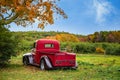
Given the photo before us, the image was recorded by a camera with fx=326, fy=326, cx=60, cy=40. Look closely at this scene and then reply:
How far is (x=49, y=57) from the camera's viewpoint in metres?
22.8

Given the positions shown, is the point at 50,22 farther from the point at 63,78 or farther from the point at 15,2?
the point at 63,78

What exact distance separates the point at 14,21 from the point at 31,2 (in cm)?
233

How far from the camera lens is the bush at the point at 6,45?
79.3 ft

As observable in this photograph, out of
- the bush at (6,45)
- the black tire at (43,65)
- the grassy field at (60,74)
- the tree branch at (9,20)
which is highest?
the tree branch at (9,20)

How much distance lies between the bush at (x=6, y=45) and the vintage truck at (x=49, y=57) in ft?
5.60

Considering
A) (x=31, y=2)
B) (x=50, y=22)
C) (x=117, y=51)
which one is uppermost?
(x=31, y=2)

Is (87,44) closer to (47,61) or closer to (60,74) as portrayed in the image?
(47,61)

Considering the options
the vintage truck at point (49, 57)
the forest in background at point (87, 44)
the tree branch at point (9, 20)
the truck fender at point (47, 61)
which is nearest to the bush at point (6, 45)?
the forest in background at point (87, 44)

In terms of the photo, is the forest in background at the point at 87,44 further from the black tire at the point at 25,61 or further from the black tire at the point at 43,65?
the black tire at the point at 43,65

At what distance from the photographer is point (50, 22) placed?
22844 millimetres

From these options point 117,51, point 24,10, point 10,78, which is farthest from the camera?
point 117,51

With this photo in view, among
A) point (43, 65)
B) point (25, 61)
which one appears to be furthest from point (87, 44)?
point (43, 65)

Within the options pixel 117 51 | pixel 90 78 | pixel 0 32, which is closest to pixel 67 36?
pixel 117 51

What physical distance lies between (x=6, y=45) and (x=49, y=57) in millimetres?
3695
